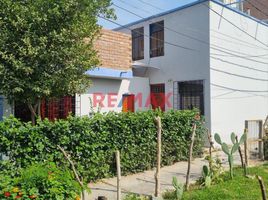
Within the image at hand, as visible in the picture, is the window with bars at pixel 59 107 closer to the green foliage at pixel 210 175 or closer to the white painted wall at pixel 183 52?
the green foliage at pixel 210 175

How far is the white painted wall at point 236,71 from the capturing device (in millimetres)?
13242

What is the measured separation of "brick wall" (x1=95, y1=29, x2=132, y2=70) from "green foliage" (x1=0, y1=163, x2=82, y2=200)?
22.2ft

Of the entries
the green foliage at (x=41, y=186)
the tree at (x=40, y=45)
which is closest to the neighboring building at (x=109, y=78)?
the tree at (x=40, y=45)

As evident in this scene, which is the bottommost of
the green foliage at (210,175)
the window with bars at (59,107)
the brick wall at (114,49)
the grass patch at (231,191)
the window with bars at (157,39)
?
the grass patch at (231,191)

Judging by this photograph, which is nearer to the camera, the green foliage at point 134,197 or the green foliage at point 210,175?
the green foliage at point 134,197

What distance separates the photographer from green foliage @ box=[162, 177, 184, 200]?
545 centimetres

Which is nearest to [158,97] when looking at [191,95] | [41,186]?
[191,95]

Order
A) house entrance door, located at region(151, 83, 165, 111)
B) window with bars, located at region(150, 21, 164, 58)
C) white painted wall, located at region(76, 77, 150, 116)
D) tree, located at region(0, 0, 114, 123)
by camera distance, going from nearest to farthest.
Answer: tree, located at region(0, 0, 114, 123), white painted wall, located at region(76, 77, 150, 116), house entrance door, located at region(151, 83, 165, 111), window with bars, located at region(150, 21, 164, 58)

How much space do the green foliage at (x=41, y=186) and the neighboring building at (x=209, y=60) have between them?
374 inches

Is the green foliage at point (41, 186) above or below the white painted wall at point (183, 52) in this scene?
below

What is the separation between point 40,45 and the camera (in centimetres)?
665

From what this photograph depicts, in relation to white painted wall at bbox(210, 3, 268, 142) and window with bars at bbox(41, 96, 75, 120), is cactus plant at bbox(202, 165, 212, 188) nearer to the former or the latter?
window with bars at bbox(41, 96, 75, 120)

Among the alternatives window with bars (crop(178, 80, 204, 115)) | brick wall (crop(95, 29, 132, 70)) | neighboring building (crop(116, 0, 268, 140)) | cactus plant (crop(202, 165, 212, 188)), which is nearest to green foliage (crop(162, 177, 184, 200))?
cactus plant (crop(202, 165, 212, 188))

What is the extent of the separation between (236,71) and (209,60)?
7.66 ft
